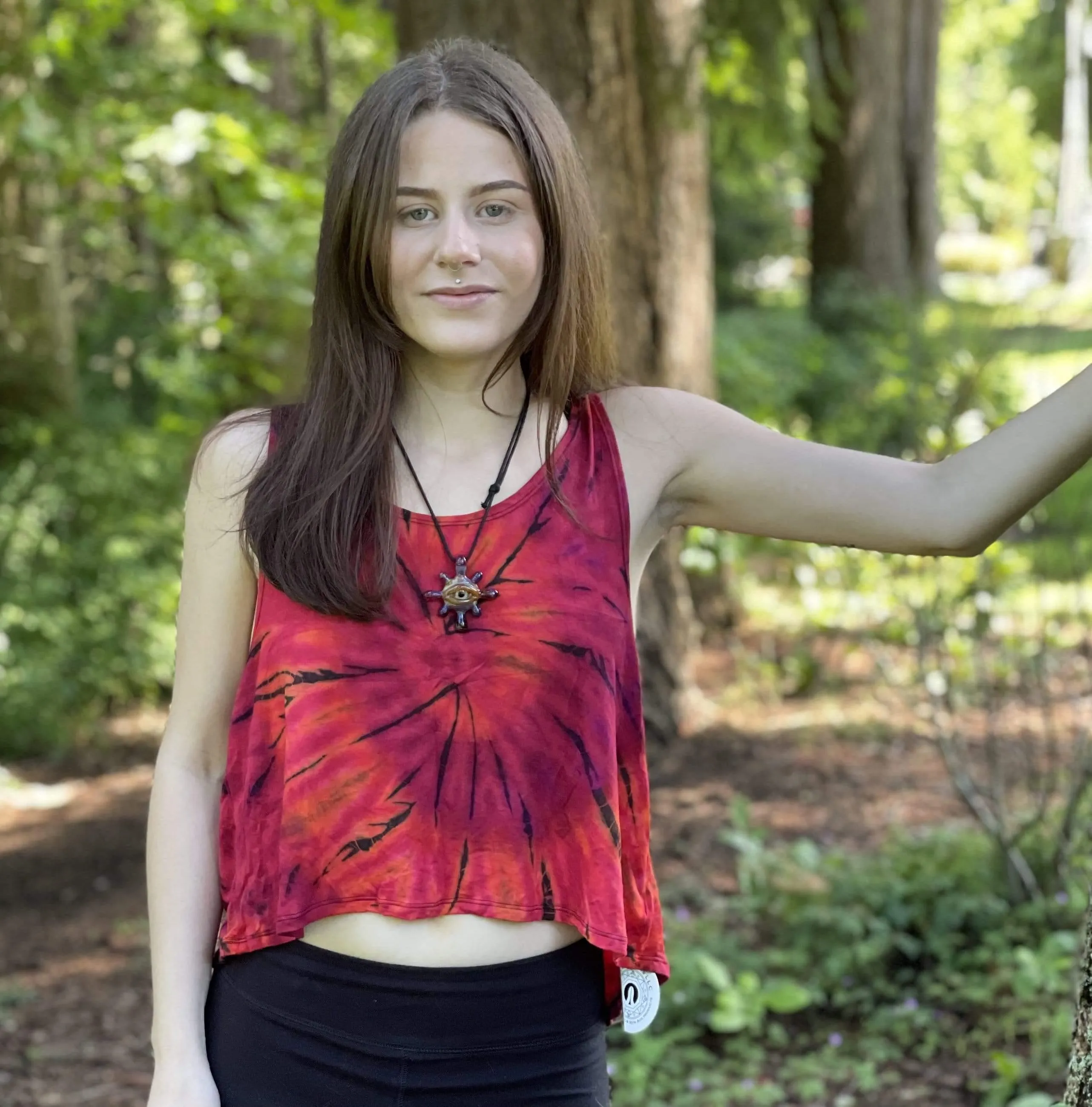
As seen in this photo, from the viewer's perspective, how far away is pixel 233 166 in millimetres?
6102

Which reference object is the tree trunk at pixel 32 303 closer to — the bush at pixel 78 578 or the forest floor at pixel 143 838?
the bush at pixel 78 578

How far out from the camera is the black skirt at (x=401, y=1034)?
1.70m

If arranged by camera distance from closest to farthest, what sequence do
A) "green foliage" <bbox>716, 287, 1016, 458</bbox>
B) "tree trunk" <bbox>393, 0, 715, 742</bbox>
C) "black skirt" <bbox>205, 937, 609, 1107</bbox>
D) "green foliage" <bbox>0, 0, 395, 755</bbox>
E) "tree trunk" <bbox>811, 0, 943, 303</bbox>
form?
"black skirt" <bbox>205, 937, 609, 1107</bbox>
"green foliage" <bbox>716, 287, 1016, 458</bbox>
"tree trunk" <bbox>393, 0, 715, 742</bbox>
"green foliage" <bbox>0, 0, 395, 755</bbox>
"tree trunk" <bbox>811, 0, 943, 303</bbox>

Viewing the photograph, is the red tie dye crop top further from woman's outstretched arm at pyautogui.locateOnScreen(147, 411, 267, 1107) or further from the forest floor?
the forest floor

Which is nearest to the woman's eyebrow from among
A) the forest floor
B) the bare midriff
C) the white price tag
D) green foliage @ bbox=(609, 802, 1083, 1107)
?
the bare midriff

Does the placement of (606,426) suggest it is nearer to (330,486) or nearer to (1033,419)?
(330,486)

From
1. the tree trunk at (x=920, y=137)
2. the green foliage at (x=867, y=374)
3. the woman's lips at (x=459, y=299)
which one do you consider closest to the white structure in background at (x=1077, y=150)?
the tree trunk at (x=920, y=137)

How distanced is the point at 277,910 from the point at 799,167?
10441 mm

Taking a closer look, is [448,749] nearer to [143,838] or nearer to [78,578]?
[143,838]

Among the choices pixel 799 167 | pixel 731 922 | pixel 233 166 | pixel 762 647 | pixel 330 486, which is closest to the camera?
pixel 330 486

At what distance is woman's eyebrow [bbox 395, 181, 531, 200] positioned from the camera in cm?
182

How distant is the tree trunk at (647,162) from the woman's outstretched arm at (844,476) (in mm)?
3130

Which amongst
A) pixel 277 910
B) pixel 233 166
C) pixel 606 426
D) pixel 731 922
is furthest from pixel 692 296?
pixel 277 910

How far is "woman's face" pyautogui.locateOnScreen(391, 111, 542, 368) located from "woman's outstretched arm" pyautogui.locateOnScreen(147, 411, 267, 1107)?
0.29m
